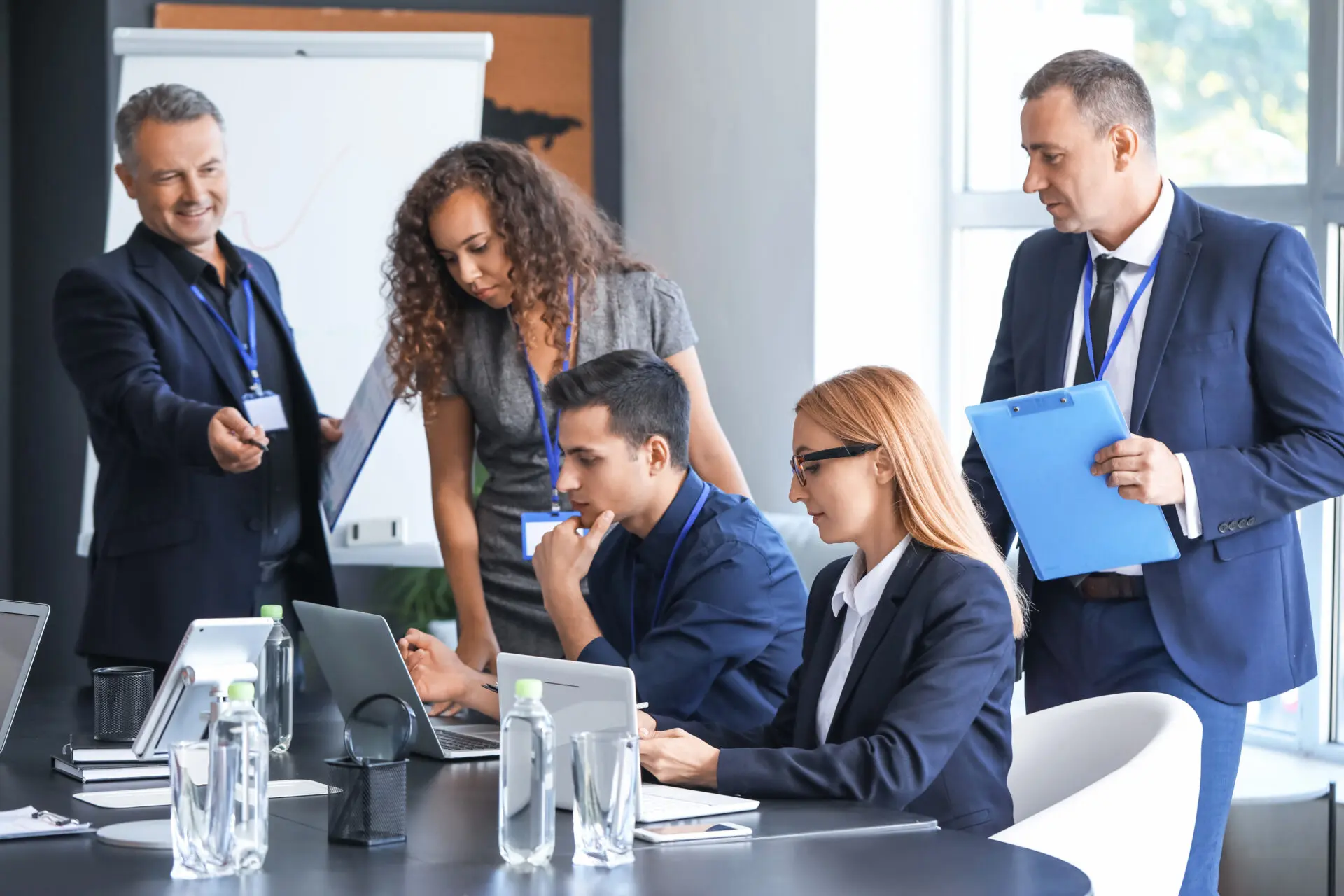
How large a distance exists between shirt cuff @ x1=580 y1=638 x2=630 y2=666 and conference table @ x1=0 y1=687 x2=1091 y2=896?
42 cm

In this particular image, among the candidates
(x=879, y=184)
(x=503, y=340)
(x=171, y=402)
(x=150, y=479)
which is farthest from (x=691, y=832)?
(x=879, y=184)

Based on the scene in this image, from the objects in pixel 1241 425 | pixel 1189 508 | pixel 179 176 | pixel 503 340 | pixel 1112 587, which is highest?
pixel 179 176

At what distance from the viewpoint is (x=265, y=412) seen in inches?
123

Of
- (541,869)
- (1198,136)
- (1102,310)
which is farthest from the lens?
(1198,136)

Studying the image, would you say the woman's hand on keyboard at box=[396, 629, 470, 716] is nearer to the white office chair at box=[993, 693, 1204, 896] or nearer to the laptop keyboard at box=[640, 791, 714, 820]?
the laptop keyboard at box=[640, 791, 714, 820]

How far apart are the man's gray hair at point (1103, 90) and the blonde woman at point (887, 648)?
0.57 metres

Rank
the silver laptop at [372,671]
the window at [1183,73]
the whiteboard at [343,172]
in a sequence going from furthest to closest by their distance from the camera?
1. the whiteboard at [343,172]
2. the window at [1183,73]
3. the silver laptop at [372,671]

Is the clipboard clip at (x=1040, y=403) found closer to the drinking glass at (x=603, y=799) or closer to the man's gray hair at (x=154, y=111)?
the drinking glass at (x=603, y=799)

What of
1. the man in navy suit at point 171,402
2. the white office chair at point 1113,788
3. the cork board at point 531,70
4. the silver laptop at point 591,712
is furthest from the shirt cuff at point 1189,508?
the cork board at point 531,70

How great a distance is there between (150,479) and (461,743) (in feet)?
3.79

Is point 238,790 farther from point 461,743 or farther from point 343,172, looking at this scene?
point 343,172

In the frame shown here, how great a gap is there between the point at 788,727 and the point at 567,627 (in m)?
0.41

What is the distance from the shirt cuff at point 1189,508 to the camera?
2258mm

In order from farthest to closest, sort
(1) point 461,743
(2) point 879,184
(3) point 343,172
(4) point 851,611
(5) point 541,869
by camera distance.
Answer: (3) point 343,172 → (2) point 879,184 → (1) point 461,743 → (4) point 851,611 → (5) point 541,869
